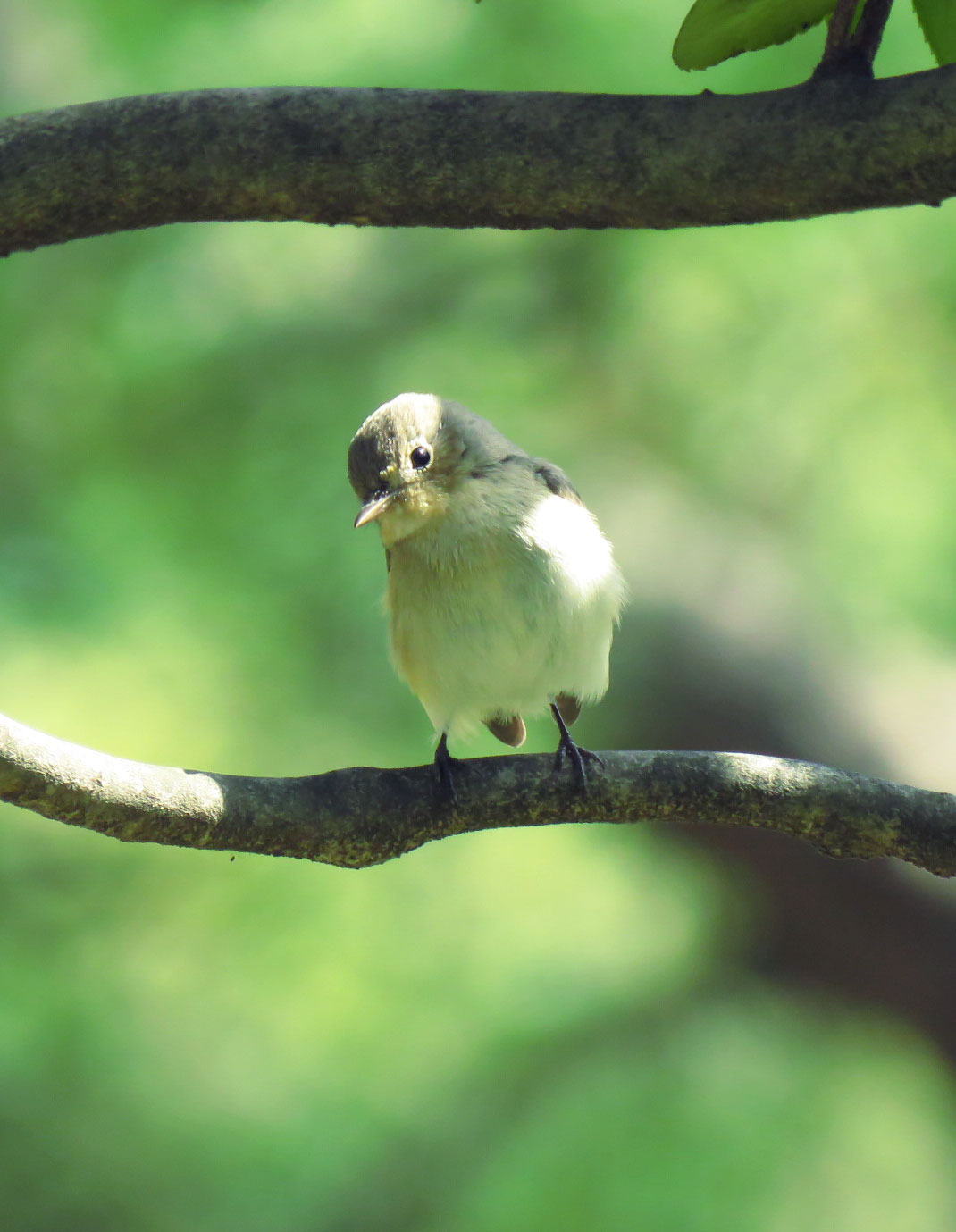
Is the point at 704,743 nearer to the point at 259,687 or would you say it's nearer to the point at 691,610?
the point at 691,610

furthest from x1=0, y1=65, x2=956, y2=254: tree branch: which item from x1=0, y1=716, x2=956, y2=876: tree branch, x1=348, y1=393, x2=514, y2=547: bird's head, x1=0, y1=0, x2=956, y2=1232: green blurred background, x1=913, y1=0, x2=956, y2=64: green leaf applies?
x1=0, y1=0, x2=956, y2=1232: green blurred background

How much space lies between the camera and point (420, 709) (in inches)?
221

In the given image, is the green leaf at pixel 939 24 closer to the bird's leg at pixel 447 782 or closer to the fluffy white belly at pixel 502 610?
the bird's leg at pixel 447 782

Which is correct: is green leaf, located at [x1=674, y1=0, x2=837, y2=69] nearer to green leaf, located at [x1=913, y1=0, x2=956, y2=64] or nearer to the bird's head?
green leaf, located at [x1=913, y1=0, x2=956, y2=64]

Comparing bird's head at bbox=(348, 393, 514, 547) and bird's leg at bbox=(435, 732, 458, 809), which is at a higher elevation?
bird's head at bbox=(348, 393, 514, 547)

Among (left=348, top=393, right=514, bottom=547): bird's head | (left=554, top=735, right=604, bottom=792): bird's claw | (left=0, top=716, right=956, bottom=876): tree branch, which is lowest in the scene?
(left=0, top=716, right=956, bottom=876): tree branch

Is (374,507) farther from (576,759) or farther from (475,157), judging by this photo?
(475,157)

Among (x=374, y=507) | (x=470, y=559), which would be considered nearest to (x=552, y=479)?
(x=470, y=559)

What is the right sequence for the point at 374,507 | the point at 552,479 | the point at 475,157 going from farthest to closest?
the point at 552,479
the point at 374,507
the point at 475,157

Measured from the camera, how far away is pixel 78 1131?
477 centimetres

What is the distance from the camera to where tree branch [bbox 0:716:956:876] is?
1.89 meters

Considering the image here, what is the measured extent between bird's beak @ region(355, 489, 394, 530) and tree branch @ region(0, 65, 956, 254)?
40.6 inches

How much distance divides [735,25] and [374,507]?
1422mm

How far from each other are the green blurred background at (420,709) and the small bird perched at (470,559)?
1848 millimetres
